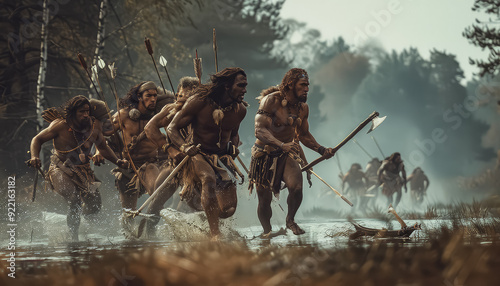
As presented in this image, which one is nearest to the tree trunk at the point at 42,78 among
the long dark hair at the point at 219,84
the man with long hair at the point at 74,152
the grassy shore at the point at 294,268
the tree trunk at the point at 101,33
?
the tree trunk at the point at 101,33

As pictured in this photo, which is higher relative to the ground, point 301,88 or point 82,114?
point 82,114

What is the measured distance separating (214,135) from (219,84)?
0.63 m

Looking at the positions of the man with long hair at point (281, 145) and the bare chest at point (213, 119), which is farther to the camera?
the man with long hair at point (281, 145)

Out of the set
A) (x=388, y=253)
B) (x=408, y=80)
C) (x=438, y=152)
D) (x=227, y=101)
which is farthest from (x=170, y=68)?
(x=408, y=80)

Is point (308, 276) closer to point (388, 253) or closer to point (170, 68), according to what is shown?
point (388, 253)

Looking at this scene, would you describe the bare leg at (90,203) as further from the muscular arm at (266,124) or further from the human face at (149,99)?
the muscular arm at (266,124)

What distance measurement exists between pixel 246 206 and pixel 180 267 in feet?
63.9

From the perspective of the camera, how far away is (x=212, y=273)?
3949 mm

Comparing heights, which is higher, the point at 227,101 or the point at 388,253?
the point at 227,101

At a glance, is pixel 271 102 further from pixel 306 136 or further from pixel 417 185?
pixel 417 185

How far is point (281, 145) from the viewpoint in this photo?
1008 centimetres

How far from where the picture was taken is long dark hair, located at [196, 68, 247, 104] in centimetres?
903

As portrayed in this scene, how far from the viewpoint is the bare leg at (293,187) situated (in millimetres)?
10086

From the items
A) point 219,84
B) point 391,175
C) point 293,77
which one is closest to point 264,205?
point 293,77
